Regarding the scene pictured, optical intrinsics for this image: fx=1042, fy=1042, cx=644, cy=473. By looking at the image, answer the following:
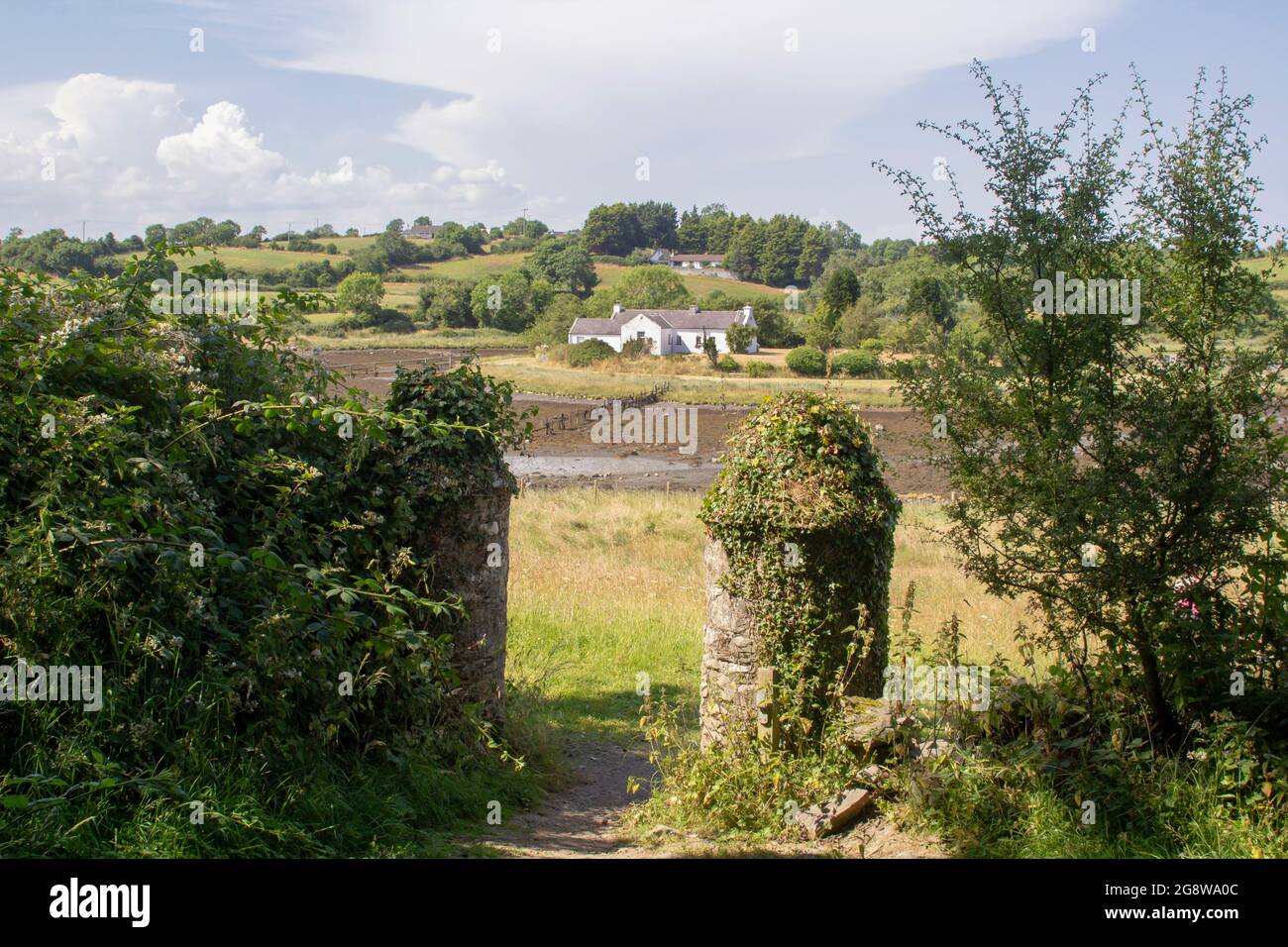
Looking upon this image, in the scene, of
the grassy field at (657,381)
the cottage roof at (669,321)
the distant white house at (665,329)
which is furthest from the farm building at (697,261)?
the grassy field at (657,381)

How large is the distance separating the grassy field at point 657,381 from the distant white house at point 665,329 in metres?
7.83

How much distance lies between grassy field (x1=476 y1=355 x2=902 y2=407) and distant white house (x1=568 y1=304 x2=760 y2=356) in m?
7.83

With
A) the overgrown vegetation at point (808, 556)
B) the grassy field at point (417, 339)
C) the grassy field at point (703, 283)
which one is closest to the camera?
the overgrown vegetation at point (808, 556)

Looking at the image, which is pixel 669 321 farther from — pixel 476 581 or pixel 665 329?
pixel 476 581

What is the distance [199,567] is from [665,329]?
3293 inches

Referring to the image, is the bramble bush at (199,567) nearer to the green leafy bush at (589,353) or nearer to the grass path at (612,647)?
the grass path at (612,647)

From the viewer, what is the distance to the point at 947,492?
6809 mm

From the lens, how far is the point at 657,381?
63.8 meters

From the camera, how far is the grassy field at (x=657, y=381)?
53188 millimetres

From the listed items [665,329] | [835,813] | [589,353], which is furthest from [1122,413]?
[665,329]

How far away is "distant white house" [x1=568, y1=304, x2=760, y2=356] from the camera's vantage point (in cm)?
8500

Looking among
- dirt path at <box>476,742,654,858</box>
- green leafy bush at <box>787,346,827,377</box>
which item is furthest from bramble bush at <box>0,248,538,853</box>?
green leafy bush at <box>787,346,827,377</box>
